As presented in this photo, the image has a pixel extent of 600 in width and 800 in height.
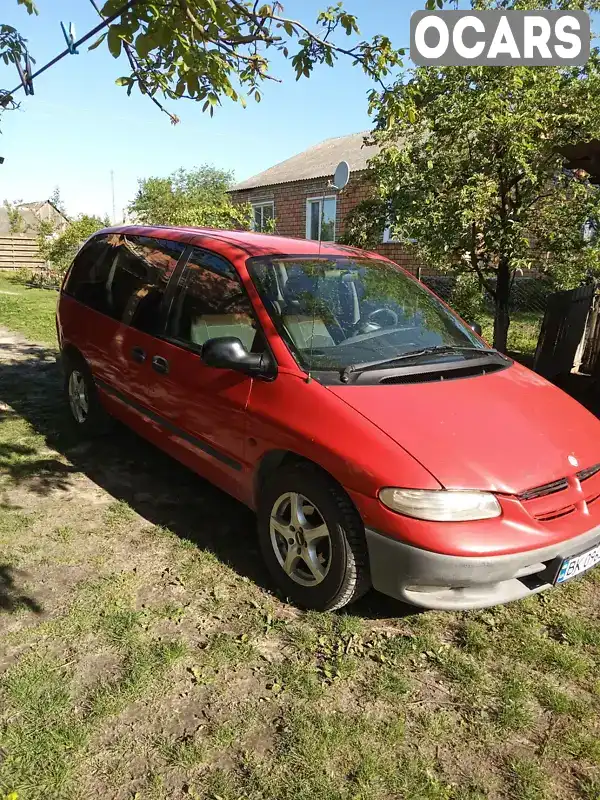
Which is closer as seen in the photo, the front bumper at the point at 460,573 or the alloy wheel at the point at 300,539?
the front bumper at the point at 460,573

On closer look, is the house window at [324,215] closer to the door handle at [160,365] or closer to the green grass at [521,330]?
the green grass at [521,330]

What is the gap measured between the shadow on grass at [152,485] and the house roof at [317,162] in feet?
43.4

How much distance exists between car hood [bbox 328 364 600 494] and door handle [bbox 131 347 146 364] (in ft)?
5.79

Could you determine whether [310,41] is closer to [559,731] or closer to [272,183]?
[559,731]

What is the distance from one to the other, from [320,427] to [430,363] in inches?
32.9

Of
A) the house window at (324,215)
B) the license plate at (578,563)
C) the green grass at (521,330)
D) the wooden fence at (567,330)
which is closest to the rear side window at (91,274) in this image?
the license plate at (578,563)

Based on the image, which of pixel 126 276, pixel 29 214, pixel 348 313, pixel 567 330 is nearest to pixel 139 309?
pixel 126 276

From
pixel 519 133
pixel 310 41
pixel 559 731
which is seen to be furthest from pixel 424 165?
pixel 559 731

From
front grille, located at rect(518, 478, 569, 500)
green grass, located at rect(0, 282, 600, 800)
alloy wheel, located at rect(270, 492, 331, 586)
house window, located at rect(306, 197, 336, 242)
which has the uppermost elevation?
house window, located at rect(306, 197, 336, 242)

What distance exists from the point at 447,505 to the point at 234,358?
4.38 feet

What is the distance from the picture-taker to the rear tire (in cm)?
514

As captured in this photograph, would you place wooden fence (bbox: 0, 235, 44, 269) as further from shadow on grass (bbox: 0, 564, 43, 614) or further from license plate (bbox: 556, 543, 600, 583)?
license plate (bbox: 556, 543, 600, 583)

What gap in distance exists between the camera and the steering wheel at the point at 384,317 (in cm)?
356
